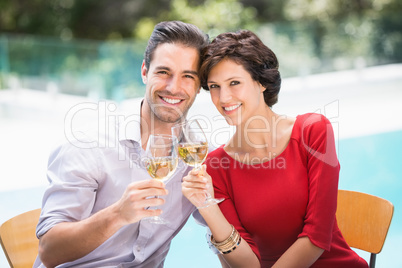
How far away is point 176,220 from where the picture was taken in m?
2.47

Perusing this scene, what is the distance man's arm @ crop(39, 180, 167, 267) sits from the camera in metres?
1.83

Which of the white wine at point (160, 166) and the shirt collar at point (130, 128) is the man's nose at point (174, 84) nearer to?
the shirt collar at point (130, 128)

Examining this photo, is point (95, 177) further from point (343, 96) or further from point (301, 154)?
point (343, 96)

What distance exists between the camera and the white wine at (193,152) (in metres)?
2.04

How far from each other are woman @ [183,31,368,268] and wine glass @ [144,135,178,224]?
1.36 ft

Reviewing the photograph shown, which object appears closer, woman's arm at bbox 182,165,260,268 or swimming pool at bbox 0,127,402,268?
woman's arm at bbox 182,165,260,268

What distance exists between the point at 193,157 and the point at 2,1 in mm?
17817

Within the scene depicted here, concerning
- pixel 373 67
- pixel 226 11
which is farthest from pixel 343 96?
pixel 226 11

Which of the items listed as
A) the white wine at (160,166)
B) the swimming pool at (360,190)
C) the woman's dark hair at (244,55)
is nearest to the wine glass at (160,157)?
the white wine at (160,166)

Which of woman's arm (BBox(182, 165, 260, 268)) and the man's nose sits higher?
the man's nose

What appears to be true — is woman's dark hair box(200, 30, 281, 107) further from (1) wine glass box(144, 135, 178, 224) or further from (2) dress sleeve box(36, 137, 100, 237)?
(2) dress sleeve box(36, 137, 100, 237)

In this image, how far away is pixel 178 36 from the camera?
2512mm

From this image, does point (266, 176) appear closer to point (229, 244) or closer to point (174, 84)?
point (229, 244)

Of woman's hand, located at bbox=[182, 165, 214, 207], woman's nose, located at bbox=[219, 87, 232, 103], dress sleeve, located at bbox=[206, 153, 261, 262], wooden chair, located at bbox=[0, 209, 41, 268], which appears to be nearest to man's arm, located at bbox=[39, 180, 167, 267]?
woman's hand, located at bbox=[182, 165, 214, 207]
